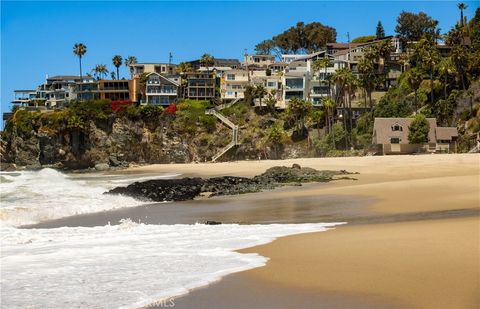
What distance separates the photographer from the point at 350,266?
358 inches

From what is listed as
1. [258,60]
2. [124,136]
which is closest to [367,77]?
[124,136]

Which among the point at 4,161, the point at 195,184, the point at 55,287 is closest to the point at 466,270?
the point at 55,287

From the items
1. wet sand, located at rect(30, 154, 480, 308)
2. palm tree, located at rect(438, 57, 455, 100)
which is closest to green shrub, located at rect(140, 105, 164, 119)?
palm tree, located at rect(438, 57, 455, 100)

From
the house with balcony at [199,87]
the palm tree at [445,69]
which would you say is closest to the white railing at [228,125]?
the house with balcony at [199,87]

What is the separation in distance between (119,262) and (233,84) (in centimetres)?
9043

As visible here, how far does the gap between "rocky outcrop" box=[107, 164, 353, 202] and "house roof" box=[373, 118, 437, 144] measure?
24770 mm

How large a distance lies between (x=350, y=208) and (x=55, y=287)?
13.0m

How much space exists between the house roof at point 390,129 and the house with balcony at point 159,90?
45.1 metres

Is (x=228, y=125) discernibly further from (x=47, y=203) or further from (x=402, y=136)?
(x=47, y=203)

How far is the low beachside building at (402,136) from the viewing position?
62.1 metres

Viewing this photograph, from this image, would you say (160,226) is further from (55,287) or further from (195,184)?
(195,184)

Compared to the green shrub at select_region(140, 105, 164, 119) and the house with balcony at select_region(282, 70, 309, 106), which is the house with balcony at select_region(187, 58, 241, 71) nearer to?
the house with balcony at select_region(282, 70, 309, 106)

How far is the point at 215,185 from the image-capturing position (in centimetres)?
3497

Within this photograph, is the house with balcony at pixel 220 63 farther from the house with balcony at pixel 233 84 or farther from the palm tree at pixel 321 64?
the palm tree at pixel 321 64
